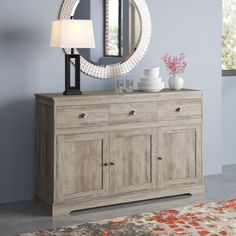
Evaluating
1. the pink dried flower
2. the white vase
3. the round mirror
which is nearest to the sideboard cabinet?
the white vase

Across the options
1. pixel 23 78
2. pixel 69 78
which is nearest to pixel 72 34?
pixel 69 78

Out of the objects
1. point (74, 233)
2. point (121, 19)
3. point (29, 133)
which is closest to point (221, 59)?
point (121, 19)

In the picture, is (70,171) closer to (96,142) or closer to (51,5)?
(96,142)

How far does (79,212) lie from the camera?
429 cm

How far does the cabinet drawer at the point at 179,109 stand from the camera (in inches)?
179

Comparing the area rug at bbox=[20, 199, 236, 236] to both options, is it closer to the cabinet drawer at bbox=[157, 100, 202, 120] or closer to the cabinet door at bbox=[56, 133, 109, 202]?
the cabinet door at bbox=[56, 133, 109, 202]

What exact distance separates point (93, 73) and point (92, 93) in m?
0.33

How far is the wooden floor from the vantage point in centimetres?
396

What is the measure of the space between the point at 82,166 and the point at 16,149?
0.61 metres

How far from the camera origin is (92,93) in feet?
14.7

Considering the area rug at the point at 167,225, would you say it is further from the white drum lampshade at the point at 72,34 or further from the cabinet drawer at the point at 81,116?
the white drum lampshade at the point at 72,34

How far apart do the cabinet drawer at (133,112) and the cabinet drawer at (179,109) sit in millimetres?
65

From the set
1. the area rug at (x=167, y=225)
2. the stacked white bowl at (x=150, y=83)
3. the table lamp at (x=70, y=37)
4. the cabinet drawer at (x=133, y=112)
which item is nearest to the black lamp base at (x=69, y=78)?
the table lamp at (x=70, y=37)

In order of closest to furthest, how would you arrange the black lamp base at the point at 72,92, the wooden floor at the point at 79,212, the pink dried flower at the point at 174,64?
the wooden floor at the point at 79,212
the black lamp base at the point at 72,92
the pink dried flower at the point at 174,64
